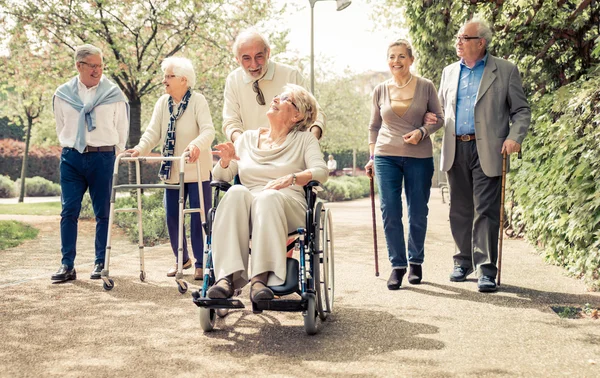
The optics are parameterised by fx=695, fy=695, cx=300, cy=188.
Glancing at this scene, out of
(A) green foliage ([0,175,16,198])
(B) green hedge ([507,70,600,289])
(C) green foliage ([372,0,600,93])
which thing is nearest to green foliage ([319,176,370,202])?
(A) green foliage ([0,175,16,198])

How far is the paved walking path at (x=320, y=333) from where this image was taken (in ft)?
11.7

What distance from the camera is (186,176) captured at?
6328mm

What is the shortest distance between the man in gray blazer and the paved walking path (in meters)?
0.49

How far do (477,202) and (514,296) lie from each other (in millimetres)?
876

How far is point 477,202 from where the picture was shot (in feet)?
19.3

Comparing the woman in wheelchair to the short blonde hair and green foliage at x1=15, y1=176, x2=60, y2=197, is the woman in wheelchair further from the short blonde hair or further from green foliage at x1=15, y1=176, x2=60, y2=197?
green foliage at x1=15, y1=176, x2=60, y2=197

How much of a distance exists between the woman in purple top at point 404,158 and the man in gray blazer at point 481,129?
0.19 m

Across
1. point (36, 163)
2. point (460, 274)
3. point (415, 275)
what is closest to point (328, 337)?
point (415, 275)

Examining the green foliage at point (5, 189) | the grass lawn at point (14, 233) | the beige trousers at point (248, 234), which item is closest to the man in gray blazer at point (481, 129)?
the beige trousers at point (248, 234)

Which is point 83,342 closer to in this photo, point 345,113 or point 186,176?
point 186,176

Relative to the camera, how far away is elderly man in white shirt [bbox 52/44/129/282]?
6.25m

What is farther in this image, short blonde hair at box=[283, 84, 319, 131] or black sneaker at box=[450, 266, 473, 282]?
black sneaker at box=[450, 266, 473, 282]

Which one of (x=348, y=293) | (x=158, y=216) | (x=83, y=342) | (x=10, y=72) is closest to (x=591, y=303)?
(x=348, y=293)

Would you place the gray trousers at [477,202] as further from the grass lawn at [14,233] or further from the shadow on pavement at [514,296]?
the grass lawn at [14,233]
